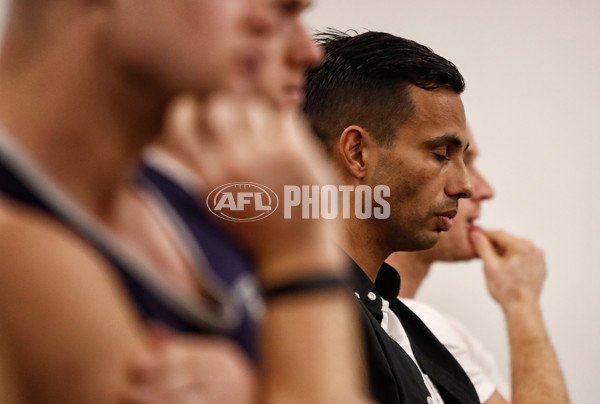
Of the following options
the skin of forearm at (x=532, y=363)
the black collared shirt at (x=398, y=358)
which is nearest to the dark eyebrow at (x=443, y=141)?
the black collared shirt at (x=398, y=358)

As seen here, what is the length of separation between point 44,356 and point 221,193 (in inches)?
5.3

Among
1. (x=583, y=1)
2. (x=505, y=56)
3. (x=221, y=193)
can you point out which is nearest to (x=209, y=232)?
(x=221, y=193)

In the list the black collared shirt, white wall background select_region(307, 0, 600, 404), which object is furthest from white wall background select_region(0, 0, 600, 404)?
the black collared shirt

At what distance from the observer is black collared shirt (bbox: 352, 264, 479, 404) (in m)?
0.98

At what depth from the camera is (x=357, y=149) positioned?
47.1 inches

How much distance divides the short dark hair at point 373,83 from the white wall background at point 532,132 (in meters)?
0.42

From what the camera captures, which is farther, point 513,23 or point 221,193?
point 513,23

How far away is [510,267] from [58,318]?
4.31 ft

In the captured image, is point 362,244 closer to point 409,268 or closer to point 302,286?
point 409,268

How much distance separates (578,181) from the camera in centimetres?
200

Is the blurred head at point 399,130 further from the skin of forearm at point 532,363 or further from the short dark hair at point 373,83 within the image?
the skin of forearm at point 532,363

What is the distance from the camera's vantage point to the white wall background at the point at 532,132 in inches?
67.4

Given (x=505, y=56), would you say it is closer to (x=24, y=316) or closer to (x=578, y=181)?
(x=578, y=181)

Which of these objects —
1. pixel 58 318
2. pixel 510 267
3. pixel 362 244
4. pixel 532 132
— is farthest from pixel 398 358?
pixel 532 132
